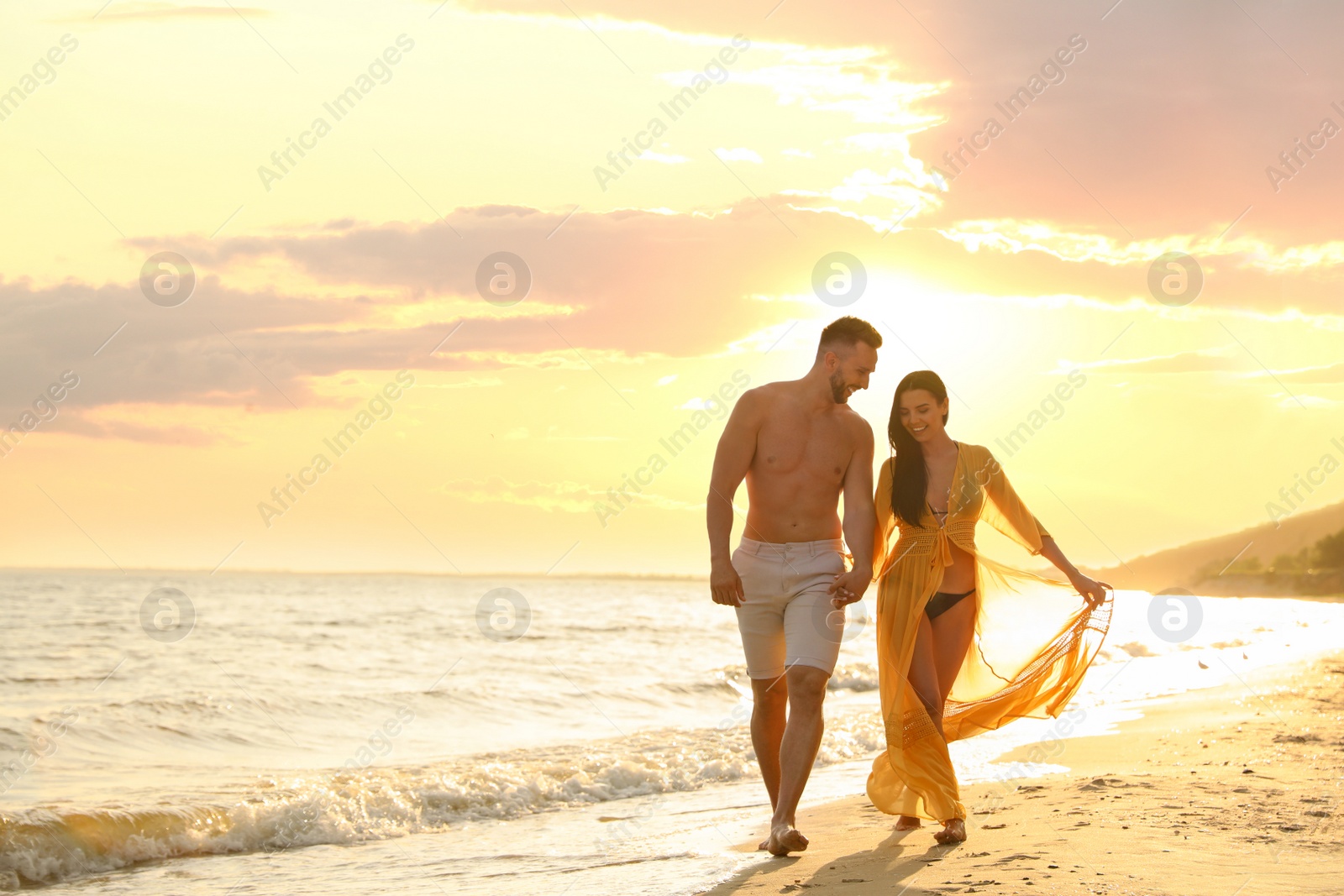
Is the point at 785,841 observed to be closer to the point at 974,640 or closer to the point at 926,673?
the point at 926,673

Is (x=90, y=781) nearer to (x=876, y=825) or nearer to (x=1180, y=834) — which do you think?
(x=876, y=825)

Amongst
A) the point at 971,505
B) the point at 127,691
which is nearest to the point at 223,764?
the point at 127,691

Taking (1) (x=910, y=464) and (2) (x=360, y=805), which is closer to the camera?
(1) (x=910, y=464)

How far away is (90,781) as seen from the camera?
8.98 meters

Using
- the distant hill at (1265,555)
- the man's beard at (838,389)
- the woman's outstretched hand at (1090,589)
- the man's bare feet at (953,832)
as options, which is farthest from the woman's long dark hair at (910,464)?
the distant hill at (1265,555)

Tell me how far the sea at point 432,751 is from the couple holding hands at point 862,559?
50 centimetres

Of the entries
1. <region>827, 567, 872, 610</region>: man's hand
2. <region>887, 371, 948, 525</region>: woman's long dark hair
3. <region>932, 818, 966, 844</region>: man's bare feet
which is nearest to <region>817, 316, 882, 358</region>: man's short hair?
<region>887, 371, 948, 525</region>: woman's long dark hair

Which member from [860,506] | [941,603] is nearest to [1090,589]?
[941,603]

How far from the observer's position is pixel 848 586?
494 cm

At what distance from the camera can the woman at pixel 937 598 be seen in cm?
503

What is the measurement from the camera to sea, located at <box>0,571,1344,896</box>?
6207 mm

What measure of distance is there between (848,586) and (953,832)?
3.78 ft

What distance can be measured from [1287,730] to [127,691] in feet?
46.7

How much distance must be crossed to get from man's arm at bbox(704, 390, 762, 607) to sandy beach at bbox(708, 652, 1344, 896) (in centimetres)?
133
